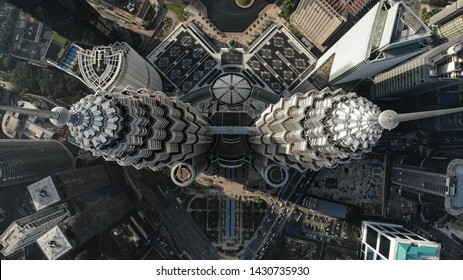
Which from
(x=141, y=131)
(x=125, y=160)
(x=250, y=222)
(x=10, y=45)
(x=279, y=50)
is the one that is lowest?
(x=250, y=222)

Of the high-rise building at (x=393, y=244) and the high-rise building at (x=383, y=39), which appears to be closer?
the high-rise building at (x=383, y=39)

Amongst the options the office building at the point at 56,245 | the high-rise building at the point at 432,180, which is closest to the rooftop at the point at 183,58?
the office building at the point at 56,245

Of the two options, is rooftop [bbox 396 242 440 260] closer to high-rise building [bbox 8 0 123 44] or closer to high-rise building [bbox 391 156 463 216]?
high-rise building [bbox 391 156 463 216]

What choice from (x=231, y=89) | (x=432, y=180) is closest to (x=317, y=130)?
(x=231, y=89)

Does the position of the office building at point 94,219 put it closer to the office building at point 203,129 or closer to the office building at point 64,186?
the office building at point 64,186

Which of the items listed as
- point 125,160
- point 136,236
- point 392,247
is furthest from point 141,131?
point 392,247

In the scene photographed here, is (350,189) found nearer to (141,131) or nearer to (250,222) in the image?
(250,222)
